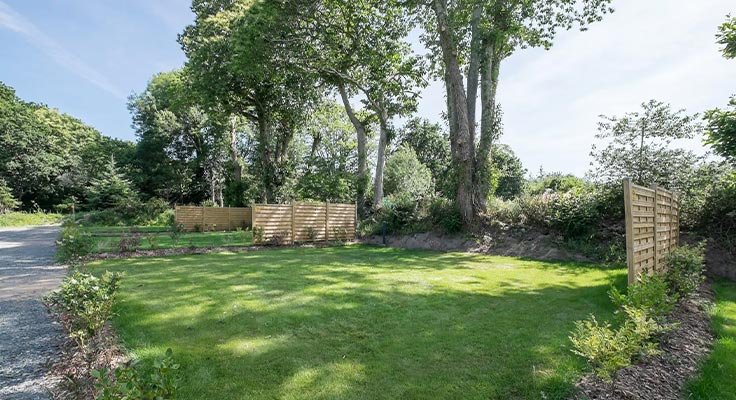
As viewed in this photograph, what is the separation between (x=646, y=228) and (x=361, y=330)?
12.8ft

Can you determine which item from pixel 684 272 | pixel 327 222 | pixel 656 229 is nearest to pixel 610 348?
pixel 684 272

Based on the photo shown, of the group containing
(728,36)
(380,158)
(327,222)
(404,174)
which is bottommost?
(327,222)

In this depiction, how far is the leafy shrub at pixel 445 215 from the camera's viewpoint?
11117mm

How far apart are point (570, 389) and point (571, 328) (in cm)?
141

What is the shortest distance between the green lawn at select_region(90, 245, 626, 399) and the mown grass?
2423cm

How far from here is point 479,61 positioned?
1138 centimetres

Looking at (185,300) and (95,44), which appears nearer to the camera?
(185,300)

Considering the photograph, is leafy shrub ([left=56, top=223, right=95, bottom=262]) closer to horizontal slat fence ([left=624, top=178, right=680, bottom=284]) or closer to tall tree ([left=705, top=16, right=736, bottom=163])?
horizontal slat fence ([left=624, top=178, right=680, bottom=284])

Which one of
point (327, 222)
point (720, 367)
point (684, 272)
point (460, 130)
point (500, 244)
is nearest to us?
point (720, 367)

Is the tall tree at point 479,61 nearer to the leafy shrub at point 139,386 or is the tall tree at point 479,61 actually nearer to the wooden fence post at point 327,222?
the wooden fence post at point 327,222

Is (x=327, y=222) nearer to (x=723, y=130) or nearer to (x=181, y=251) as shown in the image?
(x=181, y=251)

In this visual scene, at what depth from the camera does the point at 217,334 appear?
3.21 meters

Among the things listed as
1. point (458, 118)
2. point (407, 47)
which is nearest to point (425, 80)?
point (407, 47)

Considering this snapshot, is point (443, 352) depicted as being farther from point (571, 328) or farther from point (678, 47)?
point (678, 47)
